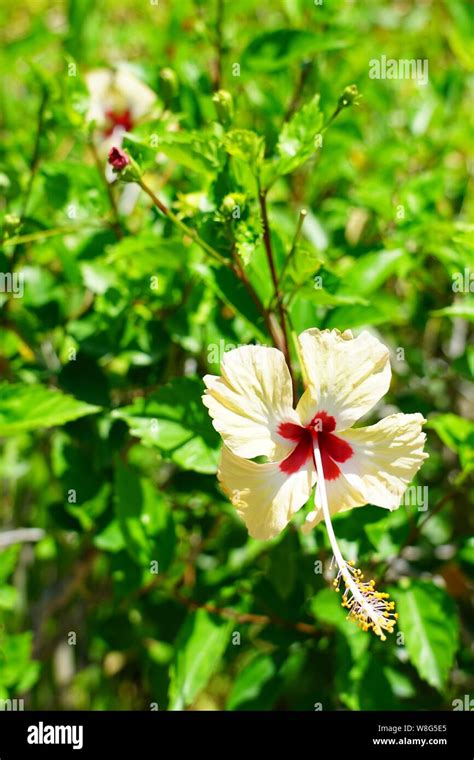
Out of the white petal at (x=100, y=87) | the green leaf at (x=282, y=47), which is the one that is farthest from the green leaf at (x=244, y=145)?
the white petal at (x=100, y=87)

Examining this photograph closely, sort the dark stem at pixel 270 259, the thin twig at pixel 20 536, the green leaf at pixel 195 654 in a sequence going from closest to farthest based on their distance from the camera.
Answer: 1. the dark stem at pixel 270 259
2. the green leaf at pixel 195 654
3. the thin twig at pixel 20 536

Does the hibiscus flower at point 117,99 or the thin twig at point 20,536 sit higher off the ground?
the hibiscus flower at point 117,99

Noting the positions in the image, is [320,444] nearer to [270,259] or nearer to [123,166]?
[270,259]

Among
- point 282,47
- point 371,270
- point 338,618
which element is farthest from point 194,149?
point 338,618

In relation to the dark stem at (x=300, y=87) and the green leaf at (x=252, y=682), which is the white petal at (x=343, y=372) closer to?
the green leaf at (x=252, y=682)
